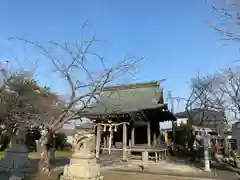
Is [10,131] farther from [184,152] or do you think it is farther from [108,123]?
[184,152]

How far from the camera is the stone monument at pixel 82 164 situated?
9.98 meters

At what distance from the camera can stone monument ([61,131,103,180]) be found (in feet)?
32.8

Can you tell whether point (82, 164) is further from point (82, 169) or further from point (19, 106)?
point (19, 106)

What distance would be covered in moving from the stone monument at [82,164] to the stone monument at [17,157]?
7.58ft

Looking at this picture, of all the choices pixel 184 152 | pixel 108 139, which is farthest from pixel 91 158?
pixel 184 152

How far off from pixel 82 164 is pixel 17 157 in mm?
3740

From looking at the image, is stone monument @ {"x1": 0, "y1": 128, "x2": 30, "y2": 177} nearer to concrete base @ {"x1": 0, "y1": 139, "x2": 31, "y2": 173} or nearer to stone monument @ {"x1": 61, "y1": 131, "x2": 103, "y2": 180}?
concrete base @ {"x1": 0, "y1": 139, "x2": 31, "y2": 173}

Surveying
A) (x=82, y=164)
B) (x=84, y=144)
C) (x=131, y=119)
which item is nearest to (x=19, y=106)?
(x=84, y=144)

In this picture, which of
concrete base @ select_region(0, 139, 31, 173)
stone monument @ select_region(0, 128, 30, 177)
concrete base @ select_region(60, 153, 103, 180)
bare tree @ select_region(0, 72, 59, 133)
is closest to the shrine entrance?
bare tree @ select_region(0, 72, 59, 133)

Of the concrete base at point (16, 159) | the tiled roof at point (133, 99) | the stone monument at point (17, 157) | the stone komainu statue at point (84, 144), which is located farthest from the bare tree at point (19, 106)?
the tiled roof at point (133, 99)

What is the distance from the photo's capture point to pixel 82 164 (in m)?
10.1

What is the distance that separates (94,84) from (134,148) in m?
10.8

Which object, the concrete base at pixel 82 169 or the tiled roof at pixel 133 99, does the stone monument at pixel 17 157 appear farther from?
the tiled roof at pixel 133 99

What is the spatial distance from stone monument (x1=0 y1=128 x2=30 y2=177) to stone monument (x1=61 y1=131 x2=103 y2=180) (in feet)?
7.58
